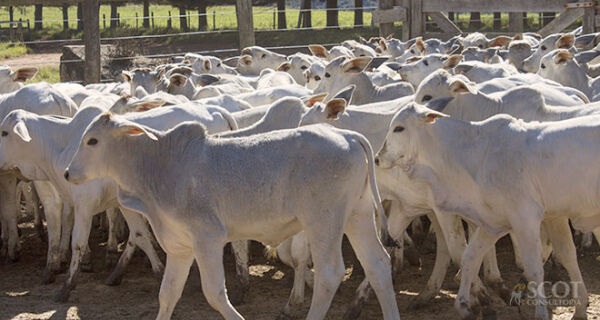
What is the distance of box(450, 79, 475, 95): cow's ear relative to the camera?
23.2 feet

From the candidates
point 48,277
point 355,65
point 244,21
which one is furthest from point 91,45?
point 48,277

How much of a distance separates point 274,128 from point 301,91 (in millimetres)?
2484

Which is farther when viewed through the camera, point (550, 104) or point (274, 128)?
point (550, 104)

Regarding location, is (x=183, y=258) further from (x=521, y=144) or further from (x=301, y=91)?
(x=301, y=91)

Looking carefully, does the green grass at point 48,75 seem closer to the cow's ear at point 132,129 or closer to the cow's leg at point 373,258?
the cow's ear at point 132,129

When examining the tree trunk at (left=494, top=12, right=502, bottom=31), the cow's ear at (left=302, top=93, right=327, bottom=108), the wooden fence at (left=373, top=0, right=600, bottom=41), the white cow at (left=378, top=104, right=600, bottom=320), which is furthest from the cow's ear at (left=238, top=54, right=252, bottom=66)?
the tree trunk at (left=494, top=12, right=502, bottom=31)

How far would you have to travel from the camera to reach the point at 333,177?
5.67m

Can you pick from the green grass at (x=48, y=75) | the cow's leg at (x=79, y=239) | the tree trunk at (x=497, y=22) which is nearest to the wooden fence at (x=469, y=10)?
the green grass at (x=48, y=75)

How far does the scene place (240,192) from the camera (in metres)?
5.75

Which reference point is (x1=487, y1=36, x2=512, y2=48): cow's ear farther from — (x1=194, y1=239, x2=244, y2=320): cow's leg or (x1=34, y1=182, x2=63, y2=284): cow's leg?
(x1=194, y1=239, x2=244, y2=320): cow's leg

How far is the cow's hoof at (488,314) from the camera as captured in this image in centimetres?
658

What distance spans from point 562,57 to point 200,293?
181 inches

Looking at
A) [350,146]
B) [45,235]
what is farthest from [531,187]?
[45,235]

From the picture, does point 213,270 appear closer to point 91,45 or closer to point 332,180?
point 332,180
